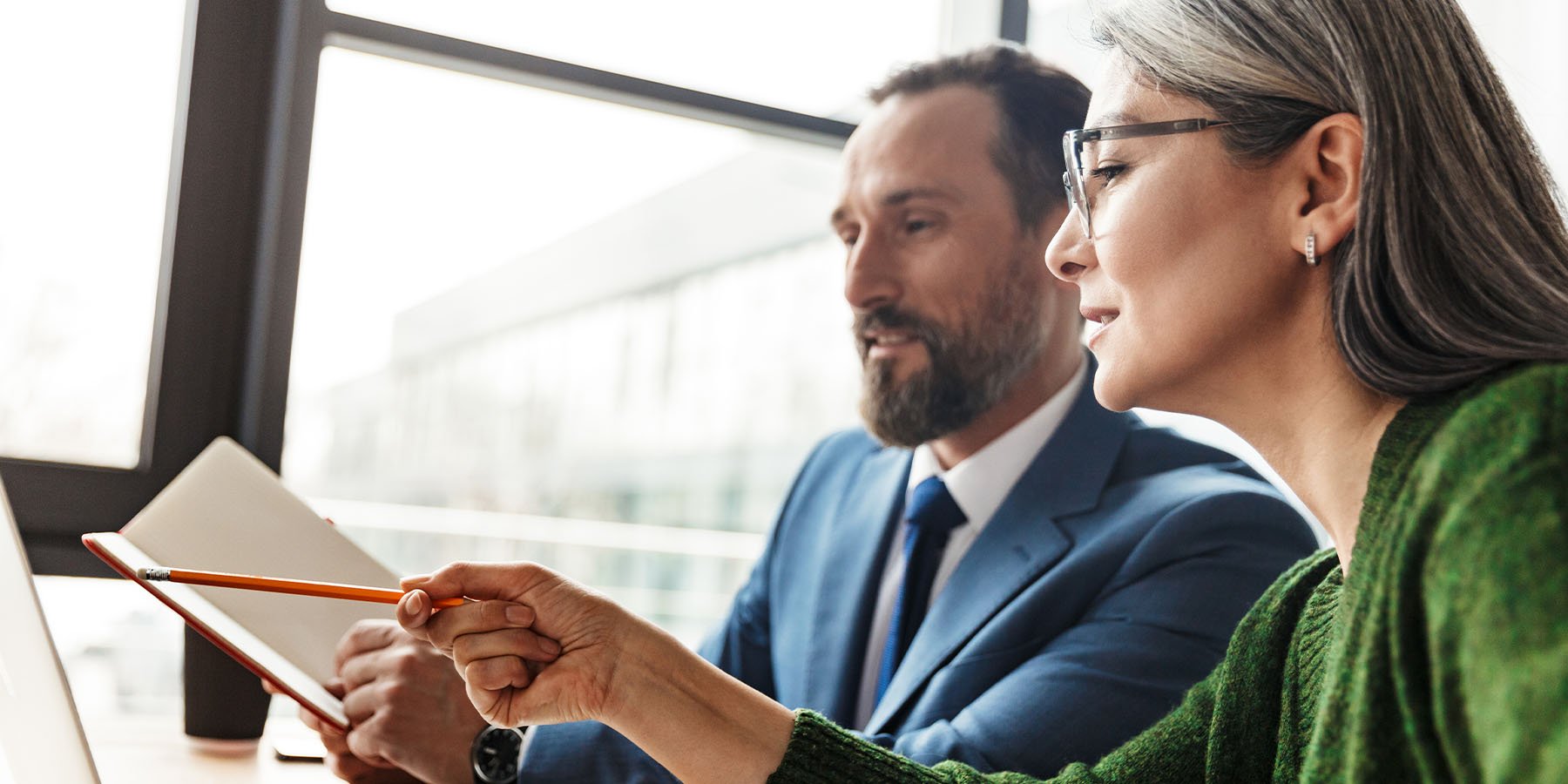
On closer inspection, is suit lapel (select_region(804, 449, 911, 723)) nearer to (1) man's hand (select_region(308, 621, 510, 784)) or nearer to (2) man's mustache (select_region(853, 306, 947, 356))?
(2) man's mustache (select_region(853, 306, 947, 356))

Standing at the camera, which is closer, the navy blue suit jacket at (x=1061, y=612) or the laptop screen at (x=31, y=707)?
the laptop screen at (x=31, y=707)

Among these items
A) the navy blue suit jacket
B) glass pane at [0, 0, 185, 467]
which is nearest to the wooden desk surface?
the navy blue suit jacket

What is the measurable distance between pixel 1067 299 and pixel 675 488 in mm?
9395

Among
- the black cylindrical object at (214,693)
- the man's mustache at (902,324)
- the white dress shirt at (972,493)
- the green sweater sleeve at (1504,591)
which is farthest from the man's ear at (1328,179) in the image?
the black cylindrical object at (214,693)

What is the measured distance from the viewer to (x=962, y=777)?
114 centimetres

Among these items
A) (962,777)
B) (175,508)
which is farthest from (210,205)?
(962,777)

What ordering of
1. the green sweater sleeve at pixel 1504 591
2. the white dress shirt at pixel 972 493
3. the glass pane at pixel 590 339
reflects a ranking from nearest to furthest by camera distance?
the green sweater sleeve at pixel 1504 591, the white dress shirt at pixel 972 493, the glass pane at pixel 590 339

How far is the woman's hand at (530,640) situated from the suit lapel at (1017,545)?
51cm

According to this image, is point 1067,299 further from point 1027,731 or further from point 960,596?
point 1027,731

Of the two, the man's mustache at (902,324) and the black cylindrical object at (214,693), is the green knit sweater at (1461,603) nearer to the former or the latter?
the man's mustache at (902,324)

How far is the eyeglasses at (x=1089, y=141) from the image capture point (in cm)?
99

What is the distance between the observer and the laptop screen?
69 cm

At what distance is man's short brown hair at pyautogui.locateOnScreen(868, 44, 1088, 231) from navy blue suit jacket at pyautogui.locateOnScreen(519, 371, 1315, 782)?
34 cm

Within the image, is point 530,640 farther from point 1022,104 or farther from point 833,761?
point 1022,104
